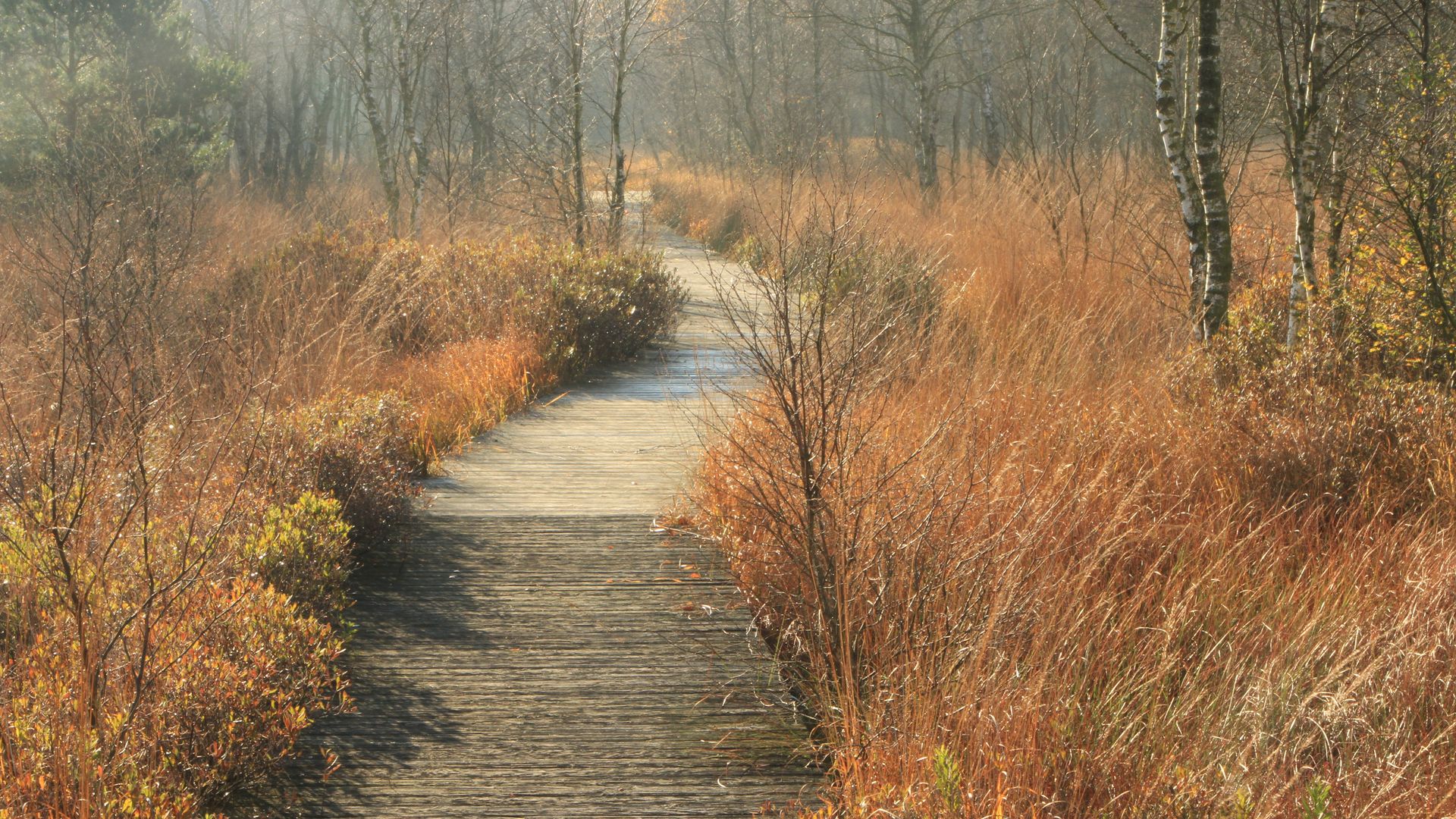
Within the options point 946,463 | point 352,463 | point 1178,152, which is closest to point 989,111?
point 1178,152

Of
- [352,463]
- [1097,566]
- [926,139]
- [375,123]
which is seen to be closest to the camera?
[1097,566]

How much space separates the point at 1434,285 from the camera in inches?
245

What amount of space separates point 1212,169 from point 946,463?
11.1 feet

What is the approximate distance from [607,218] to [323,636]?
10193 mm

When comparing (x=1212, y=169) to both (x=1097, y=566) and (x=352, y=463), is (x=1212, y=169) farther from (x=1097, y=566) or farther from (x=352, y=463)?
(x=352, y=463)

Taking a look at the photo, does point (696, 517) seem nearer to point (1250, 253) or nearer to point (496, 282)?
point (496, 282)

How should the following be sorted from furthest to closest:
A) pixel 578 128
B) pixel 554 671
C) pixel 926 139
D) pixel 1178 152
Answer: pixel 926 139
pixel 578 128
pixel 1178 152
pixel 554 671

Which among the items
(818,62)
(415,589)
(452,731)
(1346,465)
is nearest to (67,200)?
(415,589)

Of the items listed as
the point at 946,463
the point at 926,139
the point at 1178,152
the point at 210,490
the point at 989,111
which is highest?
the point at 989,111

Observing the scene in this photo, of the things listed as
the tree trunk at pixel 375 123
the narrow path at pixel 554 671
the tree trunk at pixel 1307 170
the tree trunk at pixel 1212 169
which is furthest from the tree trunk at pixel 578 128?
the tree trunk at pixel 1307 170

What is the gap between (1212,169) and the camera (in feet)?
23.5

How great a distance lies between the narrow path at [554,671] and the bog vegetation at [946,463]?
0.66 feet

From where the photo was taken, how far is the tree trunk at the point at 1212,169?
6918mm

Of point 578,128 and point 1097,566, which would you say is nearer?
point 1097,566
